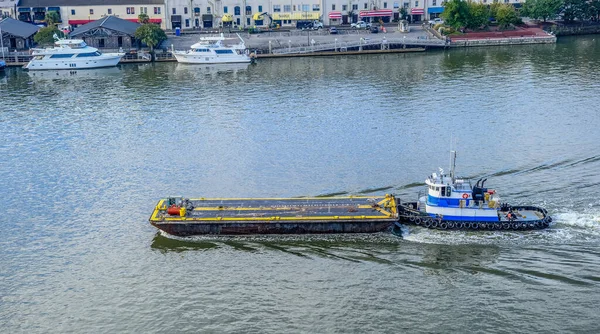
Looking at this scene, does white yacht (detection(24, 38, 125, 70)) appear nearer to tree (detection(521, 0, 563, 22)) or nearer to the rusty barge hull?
the rusty barge hull

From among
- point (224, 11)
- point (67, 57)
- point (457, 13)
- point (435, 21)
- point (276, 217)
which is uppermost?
point (224, 11)

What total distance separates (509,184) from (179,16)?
79000 mm

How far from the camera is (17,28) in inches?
4203

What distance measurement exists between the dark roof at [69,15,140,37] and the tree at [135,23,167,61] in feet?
7.09

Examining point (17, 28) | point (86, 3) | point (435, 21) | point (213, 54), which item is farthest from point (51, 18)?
point (435, 21)

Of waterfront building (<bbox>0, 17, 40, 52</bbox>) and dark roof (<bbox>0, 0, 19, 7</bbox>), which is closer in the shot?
waterfront building (<bbox>0, 17, 40, 52</bbox>)

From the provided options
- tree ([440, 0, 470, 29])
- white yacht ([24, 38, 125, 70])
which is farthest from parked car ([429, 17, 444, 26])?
white yacht ([24, 38, 125, 70])

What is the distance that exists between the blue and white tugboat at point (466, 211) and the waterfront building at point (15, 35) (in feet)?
265

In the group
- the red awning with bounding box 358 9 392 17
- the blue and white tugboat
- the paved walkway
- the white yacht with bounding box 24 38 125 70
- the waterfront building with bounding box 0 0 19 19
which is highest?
the waterfront building with bounding box 0 0 19 19

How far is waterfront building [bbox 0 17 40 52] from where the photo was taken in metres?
104

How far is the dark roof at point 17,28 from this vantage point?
105 m

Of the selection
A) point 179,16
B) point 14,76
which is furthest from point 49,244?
point 179,16

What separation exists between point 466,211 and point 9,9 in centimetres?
9752

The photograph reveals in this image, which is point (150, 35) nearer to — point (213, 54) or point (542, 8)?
point (213, 54)
